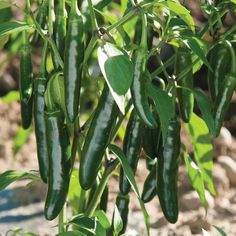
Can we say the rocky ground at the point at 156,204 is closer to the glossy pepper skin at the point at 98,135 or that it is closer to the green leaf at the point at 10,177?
the green leaf at the point at 10,177

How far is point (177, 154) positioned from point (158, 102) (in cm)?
34

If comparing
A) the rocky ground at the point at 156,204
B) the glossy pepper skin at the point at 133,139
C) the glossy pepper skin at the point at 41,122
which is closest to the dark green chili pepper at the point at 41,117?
the glossy pepper skin at the point at 41,122

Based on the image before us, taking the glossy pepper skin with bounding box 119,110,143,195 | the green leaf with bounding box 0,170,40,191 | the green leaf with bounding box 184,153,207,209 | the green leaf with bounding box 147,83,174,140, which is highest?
the green leaf with bounding box 147,83,174,140

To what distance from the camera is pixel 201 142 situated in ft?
8.45

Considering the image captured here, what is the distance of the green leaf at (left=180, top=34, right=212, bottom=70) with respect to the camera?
1935 millimetres

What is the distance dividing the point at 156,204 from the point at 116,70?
233cm

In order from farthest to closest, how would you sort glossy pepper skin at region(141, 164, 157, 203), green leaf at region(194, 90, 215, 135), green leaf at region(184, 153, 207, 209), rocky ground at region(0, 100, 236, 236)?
rocky ground at region(0, 100, 236, 236), green leaf at region(184, 153, 207, 209), glossy pepper skin at region(141, 164, 157, 203), green leaf at region(194, 90, 215, 135)

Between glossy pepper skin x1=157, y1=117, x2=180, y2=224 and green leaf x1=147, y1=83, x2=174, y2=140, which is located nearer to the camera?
green leaf x1=147, y1=83, x2=174, y2=140

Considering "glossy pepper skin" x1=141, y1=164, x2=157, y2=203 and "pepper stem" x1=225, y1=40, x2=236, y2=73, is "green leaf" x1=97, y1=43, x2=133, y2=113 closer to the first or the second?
"pepper stem" x1=225, y1=40, x2=236, y2=73

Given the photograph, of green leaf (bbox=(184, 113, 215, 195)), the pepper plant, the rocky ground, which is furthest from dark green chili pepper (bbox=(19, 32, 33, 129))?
the rocky ground

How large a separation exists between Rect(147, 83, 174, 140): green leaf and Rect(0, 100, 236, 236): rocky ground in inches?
70.4

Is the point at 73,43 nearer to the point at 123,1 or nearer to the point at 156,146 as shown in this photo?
the point at 156,146

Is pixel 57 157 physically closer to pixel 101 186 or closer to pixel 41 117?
pixel 41 117

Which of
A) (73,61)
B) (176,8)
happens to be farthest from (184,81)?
(73,61)
